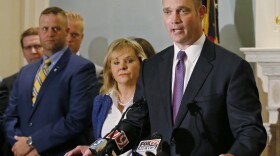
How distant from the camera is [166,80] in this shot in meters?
2.23

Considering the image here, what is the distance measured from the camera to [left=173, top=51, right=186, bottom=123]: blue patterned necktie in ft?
7.14

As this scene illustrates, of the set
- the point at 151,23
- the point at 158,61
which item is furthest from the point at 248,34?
the point at 158,61

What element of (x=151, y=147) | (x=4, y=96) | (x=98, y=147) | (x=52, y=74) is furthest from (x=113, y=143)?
(x=4, y=96)

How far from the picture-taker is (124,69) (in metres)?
3.58

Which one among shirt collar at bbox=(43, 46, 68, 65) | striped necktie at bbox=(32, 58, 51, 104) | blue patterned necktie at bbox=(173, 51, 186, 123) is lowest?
striped necktie at bbox=(32, 58, 51, 104)

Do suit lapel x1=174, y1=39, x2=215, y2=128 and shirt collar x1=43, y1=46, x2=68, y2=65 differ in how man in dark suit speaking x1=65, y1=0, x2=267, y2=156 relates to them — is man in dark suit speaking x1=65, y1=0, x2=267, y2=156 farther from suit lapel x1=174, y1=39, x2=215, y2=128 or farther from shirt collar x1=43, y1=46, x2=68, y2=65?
shirt collar x1=43, y1=46, x2=68, y2=65

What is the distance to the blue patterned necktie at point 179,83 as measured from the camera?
2.17 m

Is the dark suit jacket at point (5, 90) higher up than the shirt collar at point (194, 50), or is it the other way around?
the shirt collar at point (194, 50)

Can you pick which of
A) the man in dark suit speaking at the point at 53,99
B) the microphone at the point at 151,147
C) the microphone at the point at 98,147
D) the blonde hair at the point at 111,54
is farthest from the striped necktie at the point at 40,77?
the microphone at the point at 151,147

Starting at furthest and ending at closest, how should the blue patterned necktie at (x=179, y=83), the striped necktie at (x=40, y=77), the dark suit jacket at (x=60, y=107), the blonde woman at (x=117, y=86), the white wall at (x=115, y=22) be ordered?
the white wall at (x=115, y=22) < the striped necktie at (x=40, y=77) < the dark suit jacket at (x=60, y=107) < the blonde woman at (x=117, y=86) < the blue patterned necktie at (x=179, y=83)

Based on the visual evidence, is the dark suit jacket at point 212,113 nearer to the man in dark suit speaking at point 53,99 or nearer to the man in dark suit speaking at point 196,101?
the man in dark suit speaking at point 196,101

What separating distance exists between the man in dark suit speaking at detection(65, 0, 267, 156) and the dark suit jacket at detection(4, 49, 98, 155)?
55.9 inches

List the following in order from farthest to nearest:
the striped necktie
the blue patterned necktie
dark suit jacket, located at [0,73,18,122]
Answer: dark suit jacket, located at [0,73,18,122], the striped necktie, the blue patterned necktie

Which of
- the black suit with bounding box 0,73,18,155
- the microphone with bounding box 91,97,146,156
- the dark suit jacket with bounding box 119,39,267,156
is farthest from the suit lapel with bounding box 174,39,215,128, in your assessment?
the black suit with bounding box 0,73,18,155
